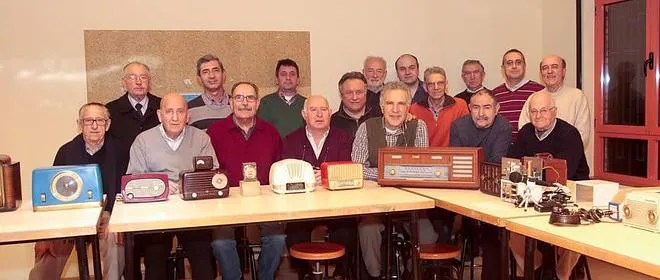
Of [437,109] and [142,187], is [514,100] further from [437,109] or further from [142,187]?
[142,187]

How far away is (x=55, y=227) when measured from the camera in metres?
3.02

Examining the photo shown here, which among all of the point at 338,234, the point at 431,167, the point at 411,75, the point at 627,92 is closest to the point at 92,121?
the point at 338,234

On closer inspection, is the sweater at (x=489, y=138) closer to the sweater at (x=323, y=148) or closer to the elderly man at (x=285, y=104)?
the sweater at (x=323, y=148)

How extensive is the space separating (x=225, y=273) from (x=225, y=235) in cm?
24

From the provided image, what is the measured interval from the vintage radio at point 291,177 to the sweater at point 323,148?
509 millimetres

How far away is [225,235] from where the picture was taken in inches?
160

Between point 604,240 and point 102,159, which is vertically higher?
point 102,159

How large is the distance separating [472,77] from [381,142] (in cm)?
208

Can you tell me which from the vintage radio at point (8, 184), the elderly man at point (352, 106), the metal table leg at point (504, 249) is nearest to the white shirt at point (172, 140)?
the vintage radio at point (8, 184)

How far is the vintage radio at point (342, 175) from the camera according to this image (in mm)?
4027

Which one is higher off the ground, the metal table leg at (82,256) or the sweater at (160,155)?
the sweater at (160,155)

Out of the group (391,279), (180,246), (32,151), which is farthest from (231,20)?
(391,279)

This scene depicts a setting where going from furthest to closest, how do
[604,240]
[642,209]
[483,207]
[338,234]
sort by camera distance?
[338,234] < [483,207] < [642,209] < [604,240]

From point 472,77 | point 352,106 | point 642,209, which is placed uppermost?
point 472,77
